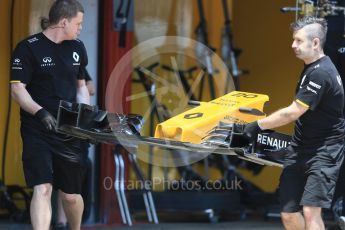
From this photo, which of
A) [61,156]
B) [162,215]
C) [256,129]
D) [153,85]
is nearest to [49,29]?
[61,156]

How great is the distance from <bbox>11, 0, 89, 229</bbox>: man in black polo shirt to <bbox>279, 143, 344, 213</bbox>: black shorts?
1.64 meters

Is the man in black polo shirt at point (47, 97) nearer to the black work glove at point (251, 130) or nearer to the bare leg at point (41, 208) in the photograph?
the bare leg at point (41, 208)

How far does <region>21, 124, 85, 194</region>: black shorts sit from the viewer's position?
668 cm

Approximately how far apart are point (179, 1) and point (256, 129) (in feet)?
10.4

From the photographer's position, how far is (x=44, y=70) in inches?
265

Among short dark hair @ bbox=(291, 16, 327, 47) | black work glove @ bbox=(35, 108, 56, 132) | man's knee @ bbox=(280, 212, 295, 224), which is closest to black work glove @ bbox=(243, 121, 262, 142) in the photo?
man's knee @ bbox=(280, 212, 295, 224)

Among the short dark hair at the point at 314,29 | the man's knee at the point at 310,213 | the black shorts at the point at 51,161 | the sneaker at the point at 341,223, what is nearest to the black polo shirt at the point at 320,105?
the short dark hair at the point at 314,29

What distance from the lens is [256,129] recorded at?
634 centimetres

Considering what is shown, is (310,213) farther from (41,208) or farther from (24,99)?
(24,99)

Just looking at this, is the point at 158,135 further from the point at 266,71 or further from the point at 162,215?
the point at 266,71

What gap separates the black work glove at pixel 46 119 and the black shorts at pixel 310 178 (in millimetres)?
1675

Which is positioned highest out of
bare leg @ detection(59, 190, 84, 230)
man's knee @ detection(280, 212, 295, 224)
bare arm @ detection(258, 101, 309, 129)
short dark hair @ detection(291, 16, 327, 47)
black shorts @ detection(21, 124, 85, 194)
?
short dark hair @ detection(291, 16, 327, 47)

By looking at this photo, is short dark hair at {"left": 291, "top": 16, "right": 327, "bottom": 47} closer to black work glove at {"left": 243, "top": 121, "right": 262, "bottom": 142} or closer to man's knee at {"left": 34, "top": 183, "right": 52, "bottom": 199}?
black work glove at {"left": 243, "top": 121, "right": 262, "bottom": 142}

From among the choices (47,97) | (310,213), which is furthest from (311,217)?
(47,97)
